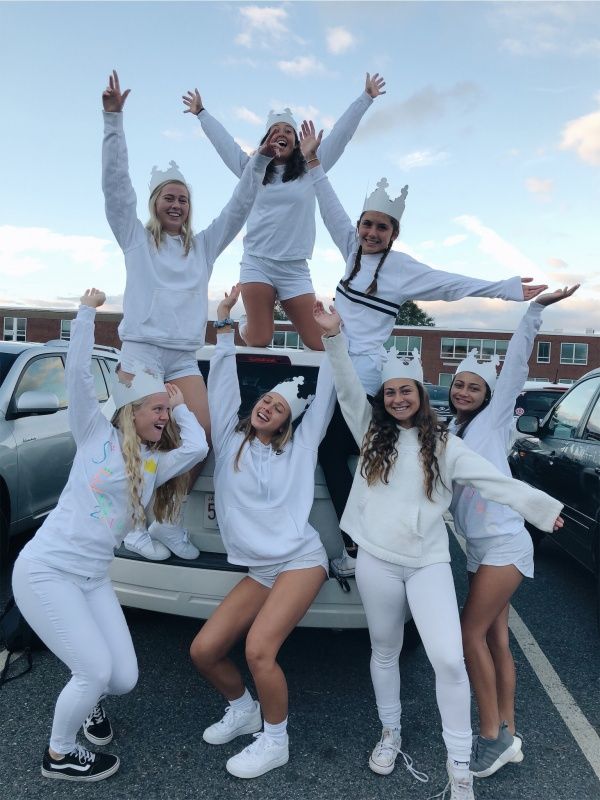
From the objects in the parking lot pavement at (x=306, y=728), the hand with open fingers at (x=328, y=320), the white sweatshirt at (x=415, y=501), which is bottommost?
the parking lot pavement at (x=306, y=728)

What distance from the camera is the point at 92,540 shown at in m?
2.77

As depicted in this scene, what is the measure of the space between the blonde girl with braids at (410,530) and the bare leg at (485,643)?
0.62 ft

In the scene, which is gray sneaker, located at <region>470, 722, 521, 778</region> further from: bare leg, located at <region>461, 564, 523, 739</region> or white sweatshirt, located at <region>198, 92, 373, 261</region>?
white sweatshirt, located at <region>198, 92, 373, 261</region>

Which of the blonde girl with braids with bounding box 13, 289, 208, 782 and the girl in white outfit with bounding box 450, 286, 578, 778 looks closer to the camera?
the blonde girl with braids with bounding box 13, 289, 208, 782

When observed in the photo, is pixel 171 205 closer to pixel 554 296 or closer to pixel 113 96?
pixel 113 96

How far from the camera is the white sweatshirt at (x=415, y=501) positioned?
111 inches

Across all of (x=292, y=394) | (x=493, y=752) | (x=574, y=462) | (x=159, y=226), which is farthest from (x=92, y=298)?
(x=574, y=462)

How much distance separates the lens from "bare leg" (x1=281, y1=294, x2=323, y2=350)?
445cm

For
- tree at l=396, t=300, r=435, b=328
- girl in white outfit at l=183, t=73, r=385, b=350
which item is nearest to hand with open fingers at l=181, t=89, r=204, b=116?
girl in white outfit at l=183, t=73, r=385, b=350

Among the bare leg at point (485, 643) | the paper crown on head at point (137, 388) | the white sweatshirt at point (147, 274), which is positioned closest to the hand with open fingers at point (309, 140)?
the white sweatshirt at point (147, 274)

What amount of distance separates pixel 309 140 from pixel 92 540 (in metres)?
2.48

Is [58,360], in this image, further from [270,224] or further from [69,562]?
[69,562]

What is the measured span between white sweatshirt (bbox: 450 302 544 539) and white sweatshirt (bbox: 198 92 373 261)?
1.72m

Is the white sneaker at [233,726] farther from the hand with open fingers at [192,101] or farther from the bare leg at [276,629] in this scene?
the hand with open fingers at [192,101]
